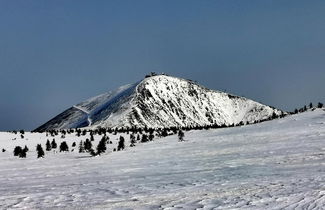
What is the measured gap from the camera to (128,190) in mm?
23359

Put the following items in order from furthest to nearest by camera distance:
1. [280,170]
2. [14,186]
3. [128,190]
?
1. [14,186]
2. [280,170]
3. [128,190]

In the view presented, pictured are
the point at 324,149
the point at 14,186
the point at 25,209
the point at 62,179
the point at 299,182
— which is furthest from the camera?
the point at 324,149

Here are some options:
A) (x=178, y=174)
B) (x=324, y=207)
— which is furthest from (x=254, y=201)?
(x=178, y=174)

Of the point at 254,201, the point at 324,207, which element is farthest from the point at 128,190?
the point at 324,207

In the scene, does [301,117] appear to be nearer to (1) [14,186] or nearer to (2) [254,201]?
(1) [14,186]

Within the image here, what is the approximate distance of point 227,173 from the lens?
27.5 metres

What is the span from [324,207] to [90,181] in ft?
56.0

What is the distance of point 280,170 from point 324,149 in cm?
1087

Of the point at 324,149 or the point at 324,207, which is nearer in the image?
the point at 324,207

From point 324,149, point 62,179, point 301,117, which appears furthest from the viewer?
point 301,117

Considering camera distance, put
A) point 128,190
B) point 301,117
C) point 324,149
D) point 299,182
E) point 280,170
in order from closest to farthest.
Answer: point 299,182 < point 128,190 < point 280,170 < point 324,149 < point 301,117

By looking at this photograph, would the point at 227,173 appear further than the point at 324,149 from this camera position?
No

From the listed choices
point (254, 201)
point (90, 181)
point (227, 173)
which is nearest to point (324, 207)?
point (254, 201)

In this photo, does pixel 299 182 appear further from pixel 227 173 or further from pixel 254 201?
pixel 227 173
